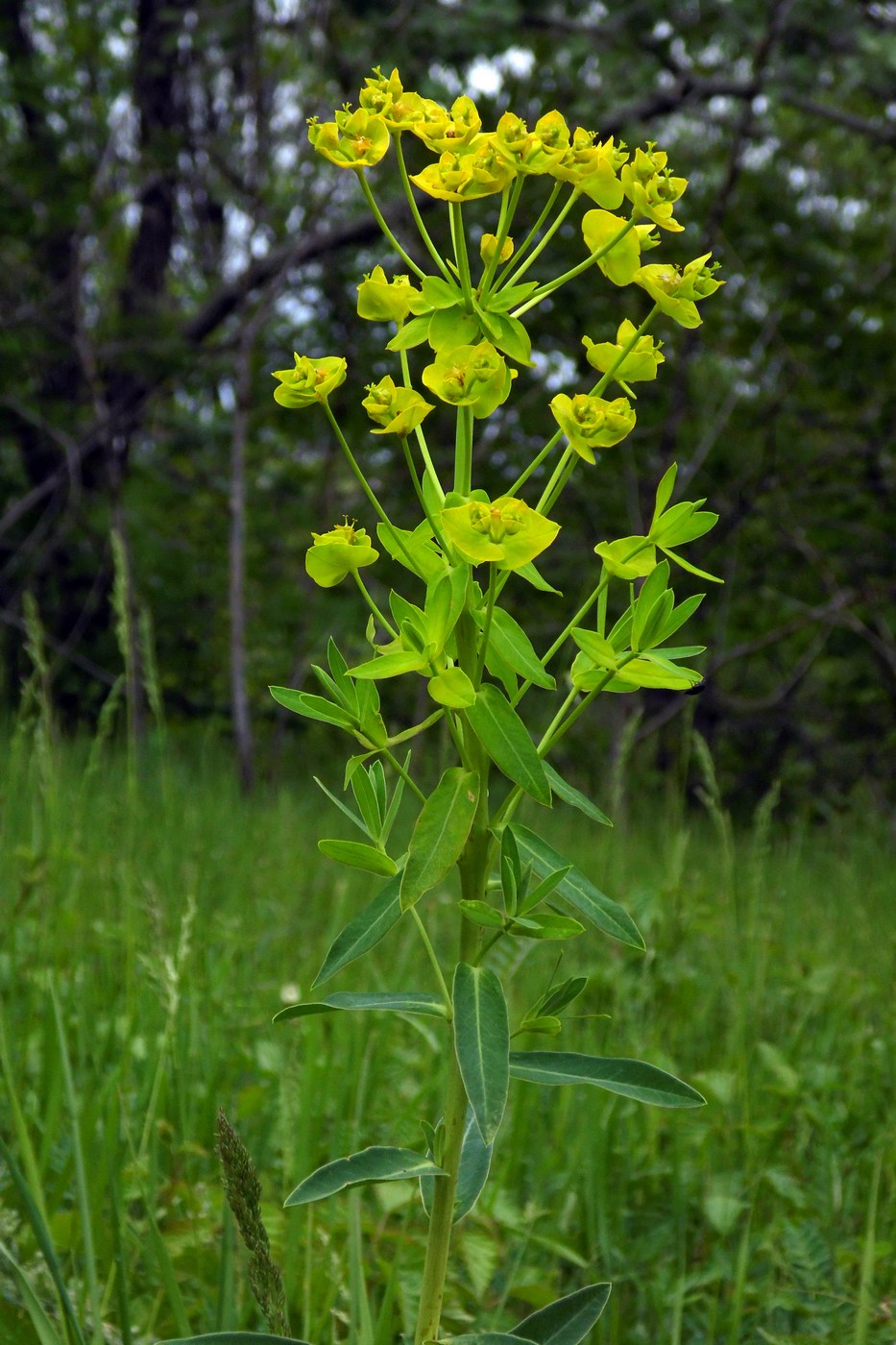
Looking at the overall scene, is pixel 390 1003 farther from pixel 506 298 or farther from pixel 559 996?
pixel 506 298

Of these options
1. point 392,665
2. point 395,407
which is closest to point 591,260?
point 395,407

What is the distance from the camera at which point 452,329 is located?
0.72 meters

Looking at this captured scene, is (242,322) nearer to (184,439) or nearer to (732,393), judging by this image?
(184,439)

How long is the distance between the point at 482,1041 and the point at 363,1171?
0.41 feet

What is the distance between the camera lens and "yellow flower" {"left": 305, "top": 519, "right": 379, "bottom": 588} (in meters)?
0.71

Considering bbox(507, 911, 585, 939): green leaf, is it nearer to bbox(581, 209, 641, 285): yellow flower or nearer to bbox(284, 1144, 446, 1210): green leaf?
bbox(284, 1144, 446, 1210): green leaf

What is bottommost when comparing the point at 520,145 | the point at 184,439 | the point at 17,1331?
the point at 17,1331

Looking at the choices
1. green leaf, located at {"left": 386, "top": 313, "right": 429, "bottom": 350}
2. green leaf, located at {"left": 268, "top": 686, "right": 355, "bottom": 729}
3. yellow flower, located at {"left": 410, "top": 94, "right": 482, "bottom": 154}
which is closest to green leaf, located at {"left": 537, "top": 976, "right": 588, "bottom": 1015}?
green leaf, located at {"left": 268, "top": 686, "right": 355, "bottom": 729}

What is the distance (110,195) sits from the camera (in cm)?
631

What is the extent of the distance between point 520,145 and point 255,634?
6.78 m

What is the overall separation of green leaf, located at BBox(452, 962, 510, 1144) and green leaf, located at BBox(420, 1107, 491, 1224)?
77 millimetres

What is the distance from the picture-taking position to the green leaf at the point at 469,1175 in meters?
0.70

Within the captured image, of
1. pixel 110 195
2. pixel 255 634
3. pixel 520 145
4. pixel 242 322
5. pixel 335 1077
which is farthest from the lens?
pixel 255 634

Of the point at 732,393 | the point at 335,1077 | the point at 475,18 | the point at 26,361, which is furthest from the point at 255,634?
the point at 335,1077
